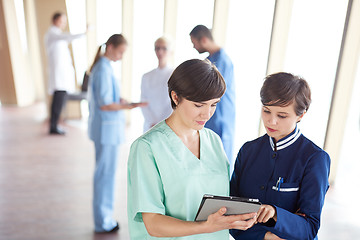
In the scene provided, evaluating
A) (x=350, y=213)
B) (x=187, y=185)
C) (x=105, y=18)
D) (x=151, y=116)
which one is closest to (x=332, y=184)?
(x=350, y=213)

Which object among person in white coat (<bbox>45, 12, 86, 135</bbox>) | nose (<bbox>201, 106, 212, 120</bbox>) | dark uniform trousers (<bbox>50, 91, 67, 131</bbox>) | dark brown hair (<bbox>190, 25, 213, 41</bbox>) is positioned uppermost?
dark brown hair (<bbox>190, 25, 213, 41</bbox>)

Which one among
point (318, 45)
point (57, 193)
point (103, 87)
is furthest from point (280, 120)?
point (57, 193)

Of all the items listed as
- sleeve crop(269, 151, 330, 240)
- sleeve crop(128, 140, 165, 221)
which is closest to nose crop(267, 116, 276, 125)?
sleeve crop(269, 151, 330, 240)

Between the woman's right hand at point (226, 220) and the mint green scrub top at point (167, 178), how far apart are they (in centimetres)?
11

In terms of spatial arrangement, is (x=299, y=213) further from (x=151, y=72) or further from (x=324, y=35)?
(x=324, y=35)

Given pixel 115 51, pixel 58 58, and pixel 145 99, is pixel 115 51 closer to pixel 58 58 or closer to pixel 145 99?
pixel 145 99

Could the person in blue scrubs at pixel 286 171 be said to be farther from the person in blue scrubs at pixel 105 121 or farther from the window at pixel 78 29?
the window at pixel 78 29

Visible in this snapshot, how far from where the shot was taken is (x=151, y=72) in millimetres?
2670

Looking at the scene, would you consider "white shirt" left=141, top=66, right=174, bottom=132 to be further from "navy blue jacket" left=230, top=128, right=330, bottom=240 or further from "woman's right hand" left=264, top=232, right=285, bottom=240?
"woman's right hand" left=264, top=232, right=285, bottom=240

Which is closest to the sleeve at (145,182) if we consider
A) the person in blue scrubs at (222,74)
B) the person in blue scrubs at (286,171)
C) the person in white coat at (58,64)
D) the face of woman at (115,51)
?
the person in blue scrubs at (286,171)

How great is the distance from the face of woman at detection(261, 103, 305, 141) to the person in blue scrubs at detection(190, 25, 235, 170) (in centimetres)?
102

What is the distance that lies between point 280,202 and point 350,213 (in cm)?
244

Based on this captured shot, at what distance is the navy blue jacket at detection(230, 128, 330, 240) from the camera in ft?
3.47

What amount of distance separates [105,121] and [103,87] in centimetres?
26
